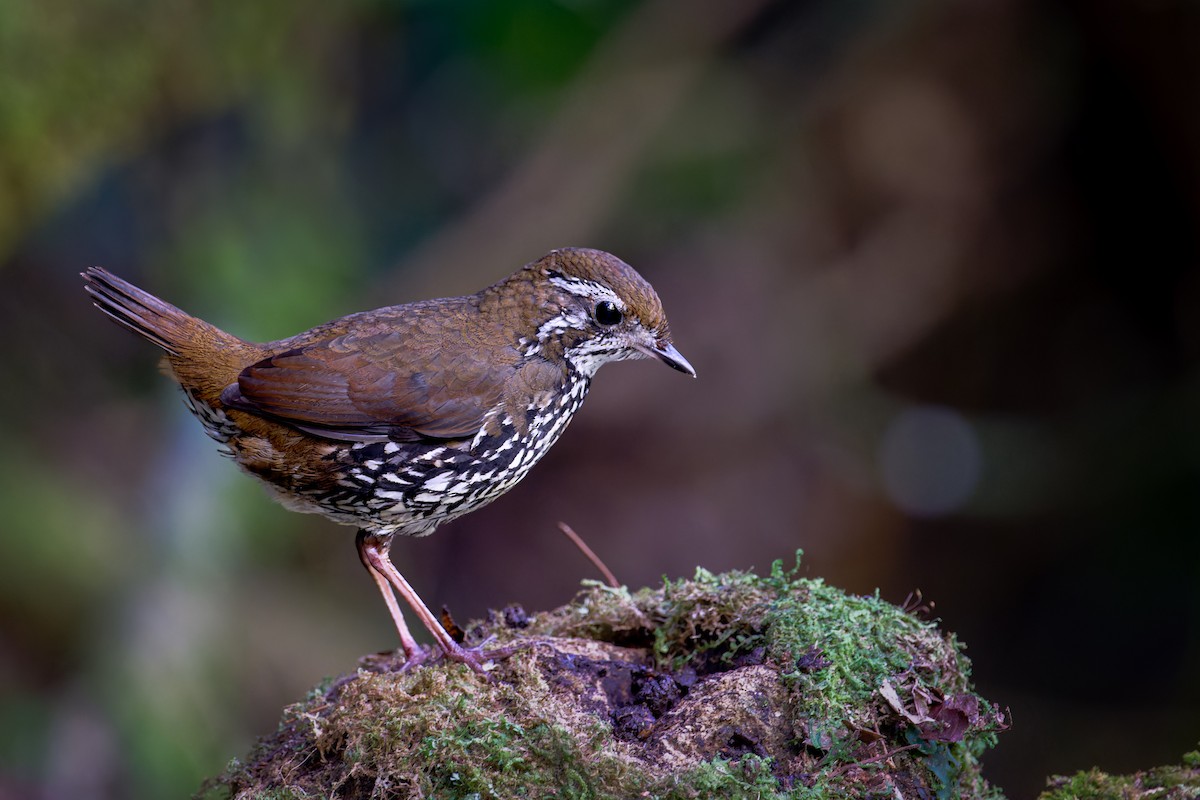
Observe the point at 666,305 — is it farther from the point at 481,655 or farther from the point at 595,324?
the point at 481,655

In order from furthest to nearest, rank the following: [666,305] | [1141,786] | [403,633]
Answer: [666,305]
[403,633]
[1141,786]

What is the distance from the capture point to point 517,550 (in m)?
10.4

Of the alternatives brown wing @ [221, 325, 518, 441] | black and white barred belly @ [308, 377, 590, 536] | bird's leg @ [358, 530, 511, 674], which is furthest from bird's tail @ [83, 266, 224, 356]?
bird's leg @ [358, 530, 511, 674]

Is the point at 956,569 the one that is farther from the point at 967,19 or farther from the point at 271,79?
the point at 271,79

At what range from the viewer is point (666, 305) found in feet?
33.3

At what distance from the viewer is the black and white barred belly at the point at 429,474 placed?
4.09 m

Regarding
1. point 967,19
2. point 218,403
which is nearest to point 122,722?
point 218,403

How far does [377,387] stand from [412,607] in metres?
0.84

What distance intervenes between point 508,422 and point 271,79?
4928 millimetres

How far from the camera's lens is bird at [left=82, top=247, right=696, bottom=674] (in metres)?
4.09

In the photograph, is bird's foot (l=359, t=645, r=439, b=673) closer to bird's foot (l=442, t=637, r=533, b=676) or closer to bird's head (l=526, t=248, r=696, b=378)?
bird's foot (l=442, t=637, r=533, b=676)

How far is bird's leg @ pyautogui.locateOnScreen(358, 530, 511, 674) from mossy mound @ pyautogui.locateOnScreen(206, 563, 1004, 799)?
0.07 meters

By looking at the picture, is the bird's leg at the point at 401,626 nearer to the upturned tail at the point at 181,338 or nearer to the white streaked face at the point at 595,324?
the upturned tail at the point at 181,338

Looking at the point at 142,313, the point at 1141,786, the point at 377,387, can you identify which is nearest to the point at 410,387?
the point at 377,387
